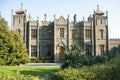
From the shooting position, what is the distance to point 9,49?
37.2 m

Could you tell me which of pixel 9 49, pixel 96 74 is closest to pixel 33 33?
pixel 9 49

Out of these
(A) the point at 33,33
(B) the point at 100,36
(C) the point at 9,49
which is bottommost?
(C) the point at 9,49

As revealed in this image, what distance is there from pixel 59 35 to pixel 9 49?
18088 mm

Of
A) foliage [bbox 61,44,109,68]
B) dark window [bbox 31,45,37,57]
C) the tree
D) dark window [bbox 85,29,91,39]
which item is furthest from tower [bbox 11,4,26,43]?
foliage [bbox 61,44,109,68]

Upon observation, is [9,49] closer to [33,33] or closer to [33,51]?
[33,51]

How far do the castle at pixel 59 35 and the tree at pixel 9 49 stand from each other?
15235 mm

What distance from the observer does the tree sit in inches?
1425

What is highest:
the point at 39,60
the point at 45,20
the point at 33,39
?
the point at 45,20

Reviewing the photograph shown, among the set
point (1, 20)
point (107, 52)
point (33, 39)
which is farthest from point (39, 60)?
point (1, 20)

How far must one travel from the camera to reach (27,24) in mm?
54812

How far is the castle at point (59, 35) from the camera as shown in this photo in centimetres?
5381

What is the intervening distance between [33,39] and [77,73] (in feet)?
127

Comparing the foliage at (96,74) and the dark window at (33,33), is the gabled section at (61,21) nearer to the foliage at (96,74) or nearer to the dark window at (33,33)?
the dark window at (33,33)

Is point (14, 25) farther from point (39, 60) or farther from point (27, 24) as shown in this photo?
point (39, 60)
